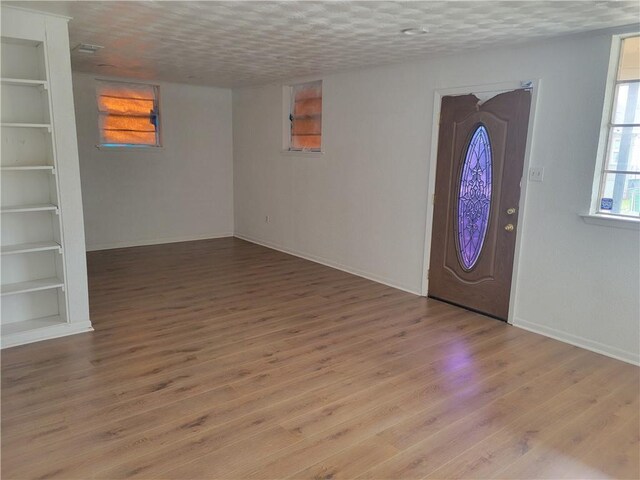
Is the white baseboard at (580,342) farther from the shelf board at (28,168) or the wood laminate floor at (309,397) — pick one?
the shelf board at (28,168)

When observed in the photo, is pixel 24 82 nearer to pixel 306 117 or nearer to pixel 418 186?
pixel 418 186

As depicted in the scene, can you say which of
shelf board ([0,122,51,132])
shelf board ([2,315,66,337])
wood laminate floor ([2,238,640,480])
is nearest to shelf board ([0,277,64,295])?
shelf board ([2,315,66,337])

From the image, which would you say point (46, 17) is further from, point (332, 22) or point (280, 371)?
point (280, 371)

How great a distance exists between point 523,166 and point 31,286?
4134 mm

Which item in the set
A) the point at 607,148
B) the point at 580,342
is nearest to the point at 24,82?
the point at 607,148

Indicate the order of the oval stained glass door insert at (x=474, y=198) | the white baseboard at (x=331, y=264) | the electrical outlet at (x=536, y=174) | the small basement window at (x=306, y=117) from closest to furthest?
the electrical outlet at (x=536, y=174), the oval stained glass door insert at (x=474, y=198), the white baseboard at (x=331, y=264), the small basement window at (x=306, y=117)

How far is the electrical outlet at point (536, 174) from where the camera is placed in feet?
12.6

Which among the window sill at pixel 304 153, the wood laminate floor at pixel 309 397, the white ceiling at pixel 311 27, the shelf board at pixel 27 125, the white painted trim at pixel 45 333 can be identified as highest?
the white ceiling at pixel 311 27

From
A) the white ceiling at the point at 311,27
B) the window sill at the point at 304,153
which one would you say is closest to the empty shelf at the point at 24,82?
the white ceiling at the point at 311,27

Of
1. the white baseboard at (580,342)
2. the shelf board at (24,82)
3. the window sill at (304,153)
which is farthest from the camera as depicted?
the window sill at (304,153)

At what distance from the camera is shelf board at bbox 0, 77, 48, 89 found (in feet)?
10.6

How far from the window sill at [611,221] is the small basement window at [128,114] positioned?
593 cm

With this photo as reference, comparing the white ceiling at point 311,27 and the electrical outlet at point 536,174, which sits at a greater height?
the white ceiling at point 311,27

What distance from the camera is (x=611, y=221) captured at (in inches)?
135
